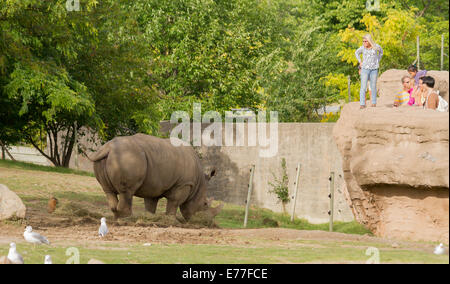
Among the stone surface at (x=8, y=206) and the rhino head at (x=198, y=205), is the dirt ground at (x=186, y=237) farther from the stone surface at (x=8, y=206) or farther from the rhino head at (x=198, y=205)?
the rhino head at (x=198, y=205)

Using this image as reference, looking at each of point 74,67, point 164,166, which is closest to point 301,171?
point 164,166

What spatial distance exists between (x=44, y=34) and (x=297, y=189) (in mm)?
8277

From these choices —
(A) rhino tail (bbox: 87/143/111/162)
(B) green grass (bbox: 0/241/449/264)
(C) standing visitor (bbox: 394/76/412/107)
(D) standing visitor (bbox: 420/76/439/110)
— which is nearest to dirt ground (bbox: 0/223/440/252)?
(B) green grass (bbox: 0/241/449/264)

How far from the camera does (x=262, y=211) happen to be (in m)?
22.8

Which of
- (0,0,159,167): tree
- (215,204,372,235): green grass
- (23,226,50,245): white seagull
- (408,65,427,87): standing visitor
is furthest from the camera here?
(215,204,372,235): green grass

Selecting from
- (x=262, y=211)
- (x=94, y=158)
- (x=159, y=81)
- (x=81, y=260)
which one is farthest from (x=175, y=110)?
(x=81, y=260)

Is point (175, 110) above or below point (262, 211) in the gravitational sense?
above

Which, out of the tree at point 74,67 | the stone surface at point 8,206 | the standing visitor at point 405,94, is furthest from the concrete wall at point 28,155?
the standing visitor at point 405,94

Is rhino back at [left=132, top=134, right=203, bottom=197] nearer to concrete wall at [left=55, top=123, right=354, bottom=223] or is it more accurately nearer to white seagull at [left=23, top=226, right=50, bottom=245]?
concrete wall at [left=55, top=123, right=354, bottom=223]

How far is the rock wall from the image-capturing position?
37.2 feet

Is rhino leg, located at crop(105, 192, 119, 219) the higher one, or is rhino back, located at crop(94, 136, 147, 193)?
rhino back, located at crop(94, 136, 147, 193)

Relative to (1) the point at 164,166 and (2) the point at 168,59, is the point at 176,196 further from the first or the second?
(2) the point at 168,59

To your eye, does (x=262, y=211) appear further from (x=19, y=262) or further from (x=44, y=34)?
(x=19, y=262)

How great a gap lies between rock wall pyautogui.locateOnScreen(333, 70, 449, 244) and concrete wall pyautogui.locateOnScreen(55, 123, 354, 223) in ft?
25.4
